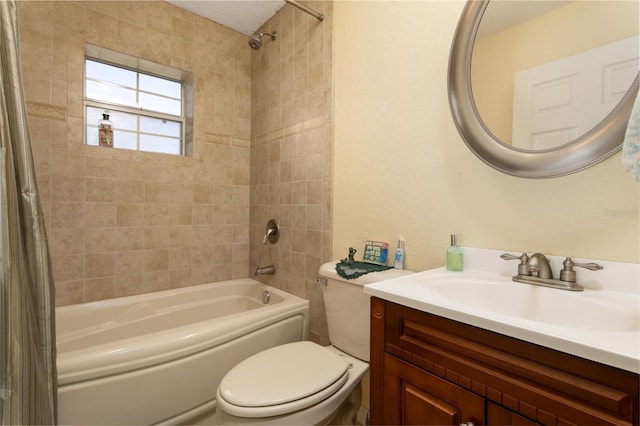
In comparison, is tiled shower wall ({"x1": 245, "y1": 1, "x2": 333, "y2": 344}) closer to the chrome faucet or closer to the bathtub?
the bathtub

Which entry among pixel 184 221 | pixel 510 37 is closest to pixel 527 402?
pixel 510 37

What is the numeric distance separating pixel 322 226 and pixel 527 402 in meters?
1.29

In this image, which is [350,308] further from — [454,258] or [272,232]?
[272,232]

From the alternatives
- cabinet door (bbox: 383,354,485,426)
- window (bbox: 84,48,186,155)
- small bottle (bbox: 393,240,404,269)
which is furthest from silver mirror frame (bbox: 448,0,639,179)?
window (bbox: 84,48,186,155)

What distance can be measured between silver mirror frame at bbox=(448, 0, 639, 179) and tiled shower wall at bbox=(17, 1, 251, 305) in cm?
177

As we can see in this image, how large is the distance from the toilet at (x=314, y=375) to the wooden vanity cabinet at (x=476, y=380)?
0.87ft

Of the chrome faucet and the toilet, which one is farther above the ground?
the chrome faucet

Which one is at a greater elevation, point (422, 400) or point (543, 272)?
point (543, 272)

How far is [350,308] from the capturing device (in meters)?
1.25

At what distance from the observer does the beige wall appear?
843mm

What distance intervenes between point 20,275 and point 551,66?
5.92 feet

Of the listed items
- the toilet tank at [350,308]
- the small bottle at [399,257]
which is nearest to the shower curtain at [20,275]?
the toilet tank at [350,308]

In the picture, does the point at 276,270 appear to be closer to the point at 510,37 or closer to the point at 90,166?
the point at 90,166

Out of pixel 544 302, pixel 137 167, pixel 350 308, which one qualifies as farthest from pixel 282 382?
pixel 137 167
